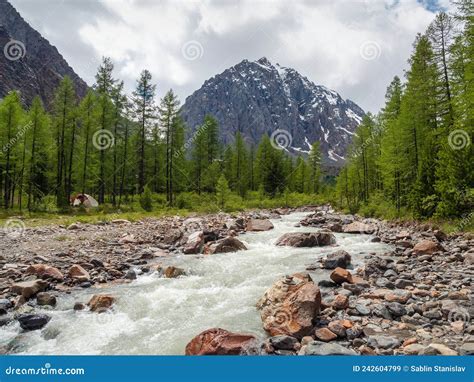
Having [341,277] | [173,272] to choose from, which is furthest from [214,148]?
[341,277]

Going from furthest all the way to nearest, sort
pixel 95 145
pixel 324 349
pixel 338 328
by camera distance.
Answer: pixel 95 145 < pixel 338 328 < pixel 324 349

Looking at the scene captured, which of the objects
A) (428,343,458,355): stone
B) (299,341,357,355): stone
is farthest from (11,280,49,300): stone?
(428,343,458,355): stone

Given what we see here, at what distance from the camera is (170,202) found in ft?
124

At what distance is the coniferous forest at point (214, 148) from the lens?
19562 millimetres

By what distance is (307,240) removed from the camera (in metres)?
16.6

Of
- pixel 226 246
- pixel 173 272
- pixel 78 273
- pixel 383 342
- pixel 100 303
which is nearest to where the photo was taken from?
pixel 383 342

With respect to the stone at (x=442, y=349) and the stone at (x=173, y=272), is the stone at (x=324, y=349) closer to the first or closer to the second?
the stone at (x=442, y=349)

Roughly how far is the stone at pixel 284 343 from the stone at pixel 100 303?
4.69 metres

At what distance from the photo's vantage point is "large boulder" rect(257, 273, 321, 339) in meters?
6.40

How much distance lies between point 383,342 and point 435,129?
882 inches

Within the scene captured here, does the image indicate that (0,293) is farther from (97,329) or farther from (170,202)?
(170,202)

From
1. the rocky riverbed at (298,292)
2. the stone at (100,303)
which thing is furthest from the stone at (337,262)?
the stone at (100,303)

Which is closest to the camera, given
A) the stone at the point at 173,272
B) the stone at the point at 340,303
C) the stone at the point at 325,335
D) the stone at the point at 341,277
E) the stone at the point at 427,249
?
the stone at the point at 325,335

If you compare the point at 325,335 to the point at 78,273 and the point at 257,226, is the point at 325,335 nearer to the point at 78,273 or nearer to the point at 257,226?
the point at 78,273
